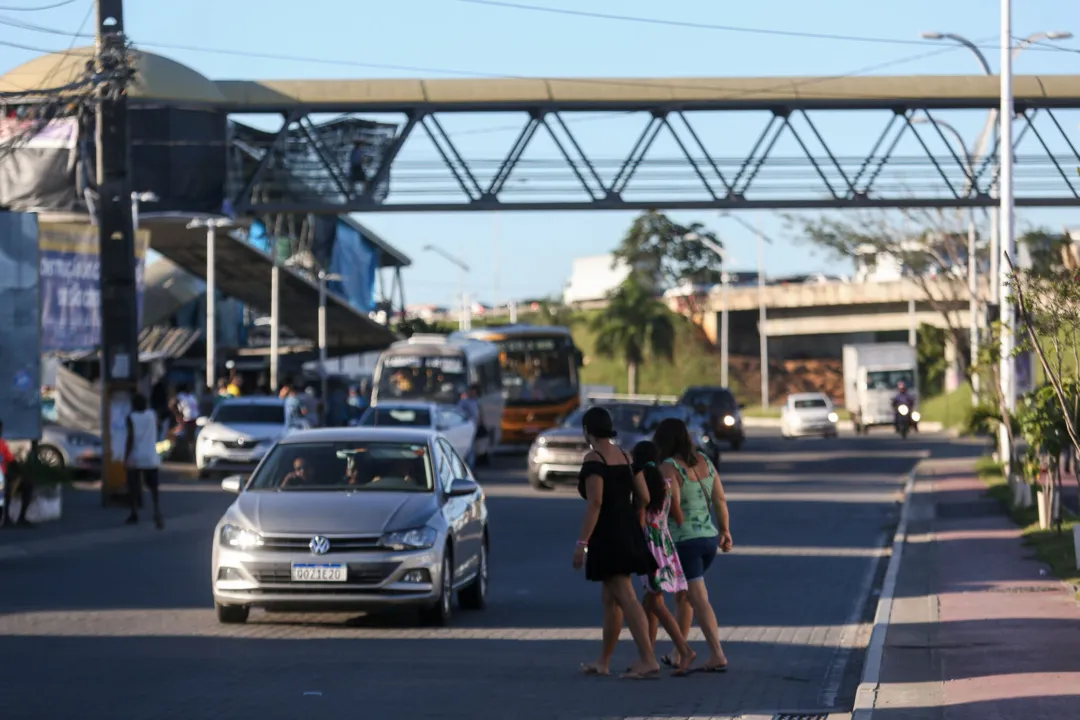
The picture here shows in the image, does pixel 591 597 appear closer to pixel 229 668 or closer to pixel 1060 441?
pixel 229 668

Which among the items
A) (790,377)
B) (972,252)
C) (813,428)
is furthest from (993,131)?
(790,377)

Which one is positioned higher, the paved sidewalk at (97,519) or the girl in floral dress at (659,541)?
the girl in floral dress at (659,541)

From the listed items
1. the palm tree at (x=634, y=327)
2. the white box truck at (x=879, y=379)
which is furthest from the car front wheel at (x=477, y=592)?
the palm tree at (x=634, y=327)

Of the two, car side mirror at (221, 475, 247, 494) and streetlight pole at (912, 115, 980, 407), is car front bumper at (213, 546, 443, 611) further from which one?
streetlight pole at (912, 115, 980, 407)

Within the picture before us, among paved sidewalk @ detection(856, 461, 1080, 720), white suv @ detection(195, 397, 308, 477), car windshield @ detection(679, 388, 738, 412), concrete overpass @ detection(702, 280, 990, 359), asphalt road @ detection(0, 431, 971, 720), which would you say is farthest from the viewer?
concrete overpass @ detection(702, 280, 990, 359)

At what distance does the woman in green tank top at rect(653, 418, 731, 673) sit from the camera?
1080 cm

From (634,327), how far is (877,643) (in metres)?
78.9

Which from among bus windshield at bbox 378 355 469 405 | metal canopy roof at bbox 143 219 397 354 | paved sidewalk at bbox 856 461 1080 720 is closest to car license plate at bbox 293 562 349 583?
paved sidewalk at bbox 856 461 1080 720

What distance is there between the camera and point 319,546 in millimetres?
12305

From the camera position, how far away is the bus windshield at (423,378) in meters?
42.8

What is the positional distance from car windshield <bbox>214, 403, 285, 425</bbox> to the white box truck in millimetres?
37780

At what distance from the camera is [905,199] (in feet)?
114

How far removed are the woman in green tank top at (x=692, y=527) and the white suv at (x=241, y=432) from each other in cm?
2198

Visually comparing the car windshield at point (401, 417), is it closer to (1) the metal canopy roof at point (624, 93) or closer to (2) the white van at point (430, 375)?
(1) the metal canopy roof at point (624, 93)
